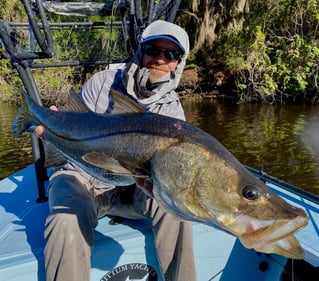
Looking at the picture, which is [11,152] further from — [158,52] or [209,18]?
[209,18]

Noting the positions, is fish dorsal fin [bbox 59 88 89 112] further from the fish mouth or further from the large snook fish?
the fish mouth

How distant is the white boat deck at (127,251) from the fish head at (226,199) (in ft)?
3.27

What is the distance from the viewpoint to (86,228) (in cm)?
260

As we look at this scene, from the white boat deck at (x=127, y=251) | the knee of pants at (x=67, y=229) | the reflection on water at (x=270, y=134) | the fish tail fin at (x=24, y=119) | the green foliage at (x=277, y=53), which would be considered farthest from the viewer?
the green foliage at (x=277, y=53)

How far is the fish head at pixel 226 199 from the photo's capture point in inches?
65.0

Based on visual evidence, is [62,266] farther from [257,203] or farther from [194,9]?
[194,9]

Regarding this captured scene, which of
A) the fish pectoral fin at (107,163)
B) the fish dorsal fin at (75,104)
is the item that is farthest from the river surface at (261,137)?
the fish pectoral fin at (107,163)

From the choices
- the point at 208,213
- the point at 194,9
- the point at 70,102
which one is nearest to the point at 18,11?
the point at 194,9

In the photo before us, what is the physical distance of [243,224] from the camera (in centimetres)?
169

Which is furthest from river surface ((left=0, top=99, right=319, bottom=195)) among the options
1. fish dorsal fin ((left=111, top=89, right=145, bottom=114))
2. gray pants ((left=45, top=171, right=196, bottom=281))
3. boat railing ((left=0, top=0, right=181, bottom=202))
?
fish dorsal fin ((left=111, top=89, right=145, bottom=114))

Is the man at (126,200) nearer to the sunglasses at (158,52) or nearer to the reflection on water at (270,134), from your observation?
the sunglasses at (158,52)

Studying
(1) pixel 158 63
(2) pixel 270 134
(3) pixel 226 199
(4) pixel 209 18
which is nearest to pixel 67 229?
(3) pixel 226 199

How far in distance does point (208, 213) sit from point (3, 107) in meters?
20.5

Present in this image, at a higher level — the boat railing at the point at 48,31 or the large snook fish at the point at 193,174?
the boat railing at the point at 48,31
